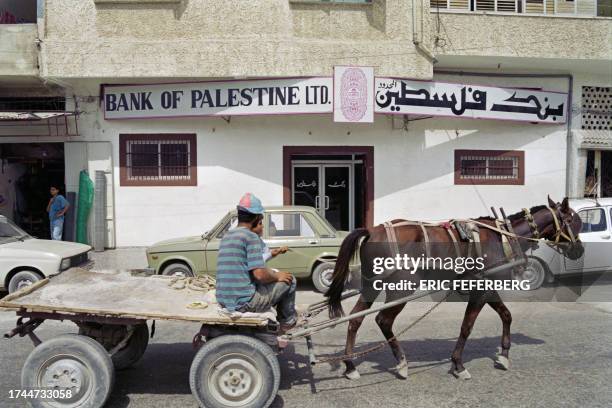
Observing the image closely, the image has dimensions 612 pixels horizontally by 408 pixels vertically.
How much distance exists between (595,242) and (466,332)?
5.40m

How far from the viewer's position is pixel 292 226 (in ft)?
27.4

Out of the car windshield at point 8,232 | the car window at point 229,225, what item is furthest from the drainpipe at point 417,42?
the car windshield at point 8,232

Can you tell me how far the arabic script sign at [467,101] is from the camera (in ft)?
35.6

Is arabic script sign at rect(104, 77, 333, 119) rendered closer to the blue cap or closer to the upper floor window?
the upper floor window

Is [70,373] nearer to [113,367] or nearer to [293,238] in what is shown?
Answer: [113,367]

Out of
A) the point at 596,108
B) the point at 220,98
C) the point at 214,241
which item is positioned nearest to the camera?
the point at 214,241

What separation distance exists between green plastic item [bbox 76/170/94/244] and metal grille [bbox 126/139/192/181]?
3.24ft

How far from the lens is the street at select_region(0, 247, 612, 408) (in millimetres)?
4078

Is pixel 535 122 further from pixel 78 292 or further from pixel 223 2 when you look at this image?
pixel 78 292

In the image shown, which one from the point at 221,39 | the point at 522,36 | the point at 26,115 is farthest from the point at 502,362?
the point at 26,115

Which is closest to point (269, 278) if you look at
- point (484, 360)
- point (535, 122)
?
point (484, 360)

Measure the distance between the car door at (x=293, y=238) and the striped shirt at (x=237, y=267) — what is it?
434cm

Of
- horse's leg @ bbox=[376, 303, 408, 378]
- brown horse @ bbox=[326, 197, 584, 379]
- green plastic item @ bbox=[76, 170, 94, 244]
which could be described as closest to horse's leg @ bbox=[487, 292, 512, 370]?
brown horse @ bbox=[326, 197, 584, 379]

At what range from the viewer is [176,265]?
26.8 feet
